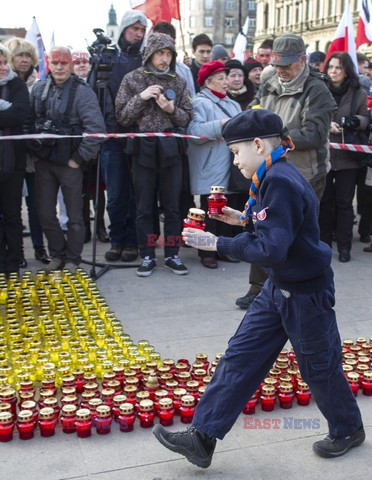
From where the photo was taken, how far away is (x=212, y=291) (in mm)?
6355

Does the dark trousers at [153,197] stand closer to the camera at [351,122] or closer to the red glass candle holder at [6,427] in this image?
the camera at [351,122]

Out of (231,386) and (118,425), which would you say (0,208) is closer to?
(118,425)

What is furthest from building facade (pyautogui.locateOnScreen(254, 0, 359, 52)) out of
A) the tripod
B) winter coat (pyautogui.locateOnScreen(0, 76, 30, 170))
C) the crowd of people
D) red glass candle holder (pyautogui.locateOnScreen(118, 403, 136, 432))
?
red glass candle holder (pyautogui.locateOnScreen(118, 403, 136, 432))

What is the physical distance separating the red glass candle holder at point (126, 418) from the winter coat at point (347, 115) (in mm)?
4790

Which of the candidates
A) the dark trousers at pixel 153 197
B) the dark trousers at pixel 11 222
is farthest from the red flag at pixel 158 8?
the dark trousers at pixel 11 222

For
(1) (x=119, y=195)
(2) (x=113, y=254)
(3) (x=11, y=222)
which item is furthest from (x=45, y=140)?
(2) (x=113, y=254)

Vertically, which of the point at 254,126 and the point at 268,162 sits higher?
the point at 254,126

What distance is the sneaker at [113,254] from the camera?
748cm

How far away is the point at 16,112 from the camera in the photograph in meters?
6.28

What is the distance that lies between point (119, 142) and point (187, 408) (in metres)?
4.06

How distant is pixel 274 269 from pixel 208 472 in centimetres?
111

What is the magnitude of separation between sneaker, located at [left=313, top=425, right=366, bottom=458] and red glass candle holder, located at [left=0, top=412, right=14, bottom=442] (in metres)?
1.68

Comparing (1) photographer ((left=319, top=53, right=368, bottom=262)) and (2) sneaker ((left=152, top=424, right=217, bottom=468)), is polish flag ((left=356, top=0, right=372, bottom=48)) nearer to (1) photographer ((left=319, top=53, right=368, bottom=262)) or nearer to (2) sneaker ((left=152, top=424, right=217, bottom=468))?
(1) photographer ((left=319, top=53, right=368, bottom=262))

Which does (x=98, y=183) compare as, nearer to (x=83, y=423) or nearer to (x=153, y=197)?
(x=153, y=197)
